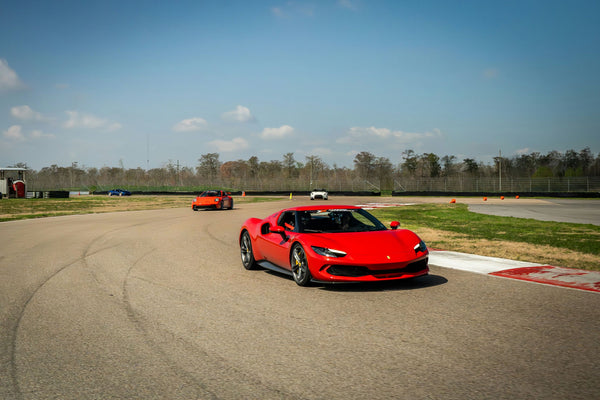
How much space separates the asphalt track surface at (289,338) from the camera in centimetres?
386

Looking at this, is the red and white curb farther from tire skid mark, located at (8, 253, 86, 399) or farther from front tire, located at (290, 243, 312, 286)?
tire skid mark, located at (8, 253, 86, 399)

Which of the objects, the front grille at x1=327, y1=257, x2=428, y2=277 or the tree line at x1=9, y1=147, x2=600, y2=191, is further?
the tree line at x1=9, y1=147, x2=600, y2=191

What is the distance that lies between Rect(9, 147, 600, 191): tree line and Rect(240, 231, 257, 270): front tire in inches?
2404

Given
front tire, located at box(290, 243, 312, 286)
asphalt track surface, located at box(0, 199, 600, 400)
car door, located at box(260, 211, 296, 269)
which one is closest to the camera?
asphalt track surface, located at box(0, 199, 600, 400)

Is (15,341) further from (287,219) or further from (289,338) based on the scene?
(287,219)

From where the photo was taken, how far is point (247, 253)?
9734 millimetres

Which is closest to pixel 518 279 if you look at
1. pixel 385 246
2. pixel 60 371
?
pixel 385 246

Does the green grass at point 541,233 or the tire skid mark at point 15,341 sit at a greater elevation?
the tire skid mark at point 15,341

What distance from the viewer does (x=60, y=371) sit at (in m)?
4.29

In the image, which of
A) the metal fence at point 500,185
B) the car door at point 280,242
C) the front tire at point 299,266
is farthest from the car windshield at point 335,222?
the metal fence at point 500,185

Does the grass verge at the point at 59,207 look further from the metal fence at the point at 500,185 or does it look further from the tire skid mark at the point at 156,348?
the metal fence at the point at 500,185

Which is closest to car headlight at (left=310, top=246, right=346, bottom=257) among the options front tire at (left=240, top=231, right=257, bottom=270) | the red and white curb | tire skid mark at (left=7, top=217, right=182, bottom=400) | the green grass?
front tire at (left=240, top=231, right=257, bottom=270)

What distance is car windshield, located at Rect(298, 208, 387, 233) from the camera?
857cm

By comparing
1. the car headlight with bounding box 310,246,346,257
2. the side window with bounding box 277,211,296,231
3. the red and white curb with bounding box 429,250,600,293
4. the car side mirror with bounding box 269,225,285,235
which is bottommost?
the red and white curb with bounding box 429,250,600,293
